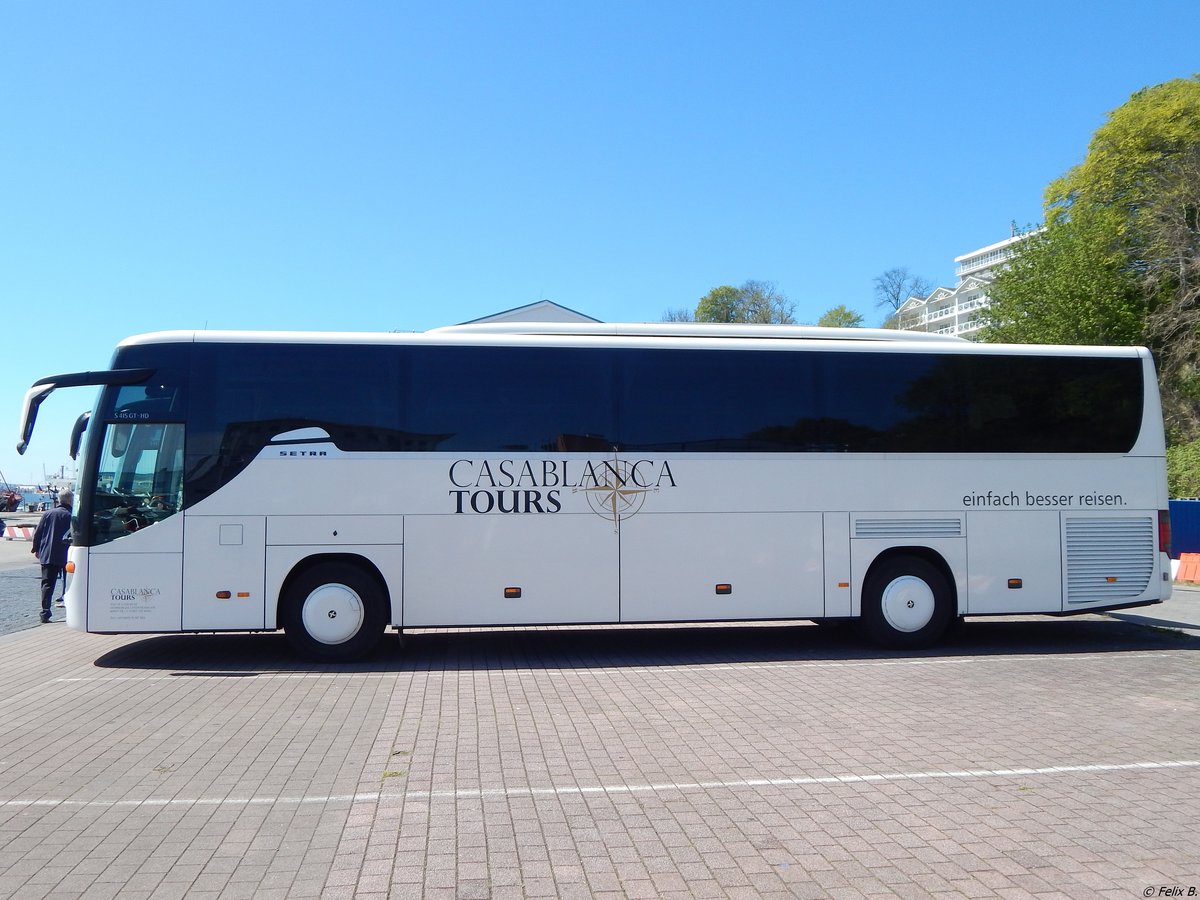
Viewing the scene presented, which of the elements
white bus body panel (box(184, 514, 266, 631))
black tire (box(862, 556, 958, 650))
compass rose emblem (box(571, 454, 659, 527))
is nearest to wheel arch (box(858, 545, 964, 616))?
black tire (box(862, 556, 958, 650))

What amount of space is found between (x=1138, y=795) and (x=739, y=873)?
2809mm

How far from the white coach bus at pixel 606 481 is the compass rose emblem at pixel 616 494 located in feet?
0.08

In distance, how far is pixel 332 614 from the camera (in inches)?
413

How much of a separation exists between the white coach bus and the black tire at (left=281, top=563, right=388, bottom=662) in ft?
0.08

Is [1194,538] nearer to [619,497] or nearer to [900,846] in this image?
[619,497]

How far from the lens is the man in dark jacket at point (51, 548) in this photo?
576 inches

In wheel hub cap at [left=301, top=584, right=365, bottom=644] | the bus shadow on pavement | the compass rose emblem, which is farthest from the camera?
the compass rose emblem

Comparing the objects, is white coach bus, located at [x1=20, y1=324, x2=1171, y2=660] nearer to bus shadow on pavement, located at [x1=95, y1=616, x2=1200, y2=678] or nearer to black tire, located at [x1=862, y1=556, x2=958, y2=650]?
black tire, located at [x1=862, y1=556, x2=958, y2=650]

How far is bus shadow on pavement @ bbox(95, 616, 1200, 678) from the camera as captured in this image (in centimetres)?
1070

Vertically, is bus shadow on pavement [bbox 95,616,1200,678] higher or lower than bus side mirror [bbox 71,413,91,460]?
lower

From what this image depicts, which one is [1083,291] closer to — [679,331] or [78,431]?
[679,331]

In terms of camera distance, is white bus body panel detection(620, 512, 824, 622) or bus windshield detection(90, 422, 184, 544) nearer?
bus windshield detection(90, 422, 184, 544)

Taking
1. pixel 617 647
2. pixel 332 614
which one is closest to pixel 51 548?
pixel 332 614

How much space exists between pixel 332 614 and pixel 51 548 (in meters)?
6.91
